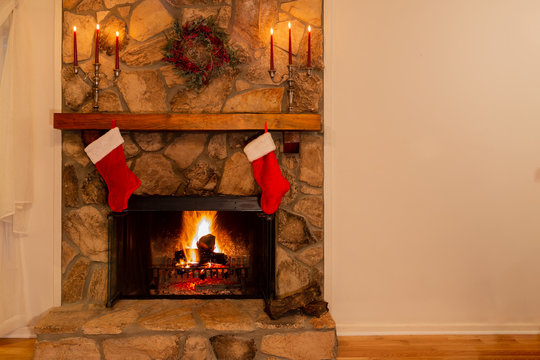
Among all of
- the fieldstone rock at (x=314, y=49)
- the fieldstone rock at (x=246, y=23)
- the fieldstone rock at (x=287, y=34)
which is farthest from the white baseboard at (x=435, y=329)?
the fieldstone rock at (x=246, y=23)

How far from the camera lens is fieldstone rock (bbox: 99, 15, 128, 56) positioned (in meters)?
2.46

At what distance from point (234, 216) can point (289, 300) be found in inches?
25.2

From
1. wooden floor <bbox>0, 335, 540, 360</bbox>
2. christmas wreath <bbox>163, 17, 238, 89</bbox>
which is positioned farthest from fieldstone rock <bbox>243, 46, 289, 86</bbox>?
wooden floor <bbox>0, 335, 540, 360</bbox>

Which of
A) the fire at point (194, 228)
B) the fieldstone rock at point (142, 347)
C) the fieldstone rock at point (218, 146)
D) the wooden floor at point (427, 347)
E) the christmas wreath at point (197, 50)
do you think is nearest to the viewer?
the fieldstone rock at point (142, 347)

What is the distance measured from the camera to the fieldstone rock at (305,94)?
98.8 inches

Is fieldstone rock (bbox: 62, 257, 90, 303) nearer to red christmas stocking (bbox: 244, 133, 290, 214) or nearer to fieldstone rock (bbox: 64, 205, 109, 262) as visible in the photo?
fieldstone rock (bbox: 64, 205, 109, 262)

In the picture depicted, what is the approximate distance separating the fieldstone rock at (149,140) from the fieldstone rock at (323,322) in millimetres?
1330

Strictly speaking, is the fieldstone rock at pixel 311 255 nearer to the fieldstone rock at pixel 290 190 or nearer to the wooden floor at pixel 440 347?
the fieldstone rock at pixel 290 190

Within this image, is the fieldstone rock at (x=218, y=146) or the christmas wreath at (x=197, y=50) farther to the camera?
the fieldstone rock at (x=218, y=146)

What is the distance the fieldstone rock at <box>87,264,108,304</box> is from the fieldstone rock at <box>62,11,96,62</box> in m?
1.26

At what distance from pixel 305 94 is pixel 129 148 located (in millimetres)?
1102

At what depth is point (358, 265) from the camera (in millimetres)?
2570

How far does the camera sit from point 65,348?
7.12 ft

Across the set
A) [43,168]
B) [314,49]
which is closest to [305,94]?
[314,49]
